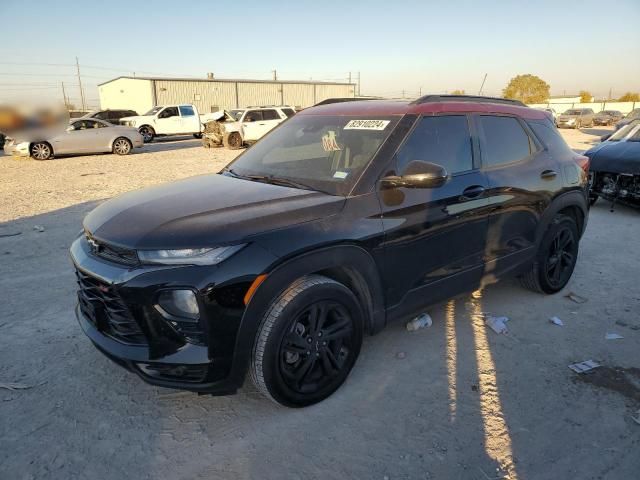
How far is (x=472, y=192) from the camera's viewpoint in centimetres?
348

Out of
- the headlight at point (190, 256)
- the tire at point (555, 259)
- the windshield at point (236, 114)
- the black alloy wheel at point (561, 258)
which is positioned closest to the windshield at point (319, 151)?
the headlight at point (190, 256)

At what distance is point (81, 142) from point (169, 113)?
26.4 ft

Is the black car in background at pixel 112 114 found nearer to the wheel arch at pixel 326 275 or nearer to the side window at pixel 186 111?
the side window at pixel 186 111

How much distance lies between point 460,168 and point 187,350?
2.35m

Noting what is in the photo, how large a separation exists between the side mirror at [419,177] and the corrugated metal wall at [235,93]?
39.0 m

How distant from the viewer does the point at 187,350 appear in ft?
7.91

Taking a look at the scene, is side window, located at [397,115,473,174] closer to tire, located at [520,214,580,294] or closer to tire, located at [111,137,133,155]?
tire, located at [520,214,580,294]

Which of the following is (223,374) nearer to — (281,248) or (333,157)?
(281,248)

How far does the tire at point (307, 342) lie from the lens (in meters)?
2.55

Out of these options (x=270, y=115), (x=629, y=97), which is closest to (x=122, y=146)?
(x=270, y=115)

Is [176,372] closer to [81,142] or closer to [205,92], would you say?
[81,142]

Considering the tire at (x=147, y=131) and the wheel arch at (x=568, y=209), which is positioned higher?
the wheel arch at (x=568, y=209)

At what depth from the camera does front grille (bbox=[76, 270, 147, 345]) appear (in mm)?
2471

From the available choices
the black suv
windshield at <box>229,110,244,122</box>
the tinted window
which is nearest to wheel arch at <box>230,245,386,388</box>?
the black suv
